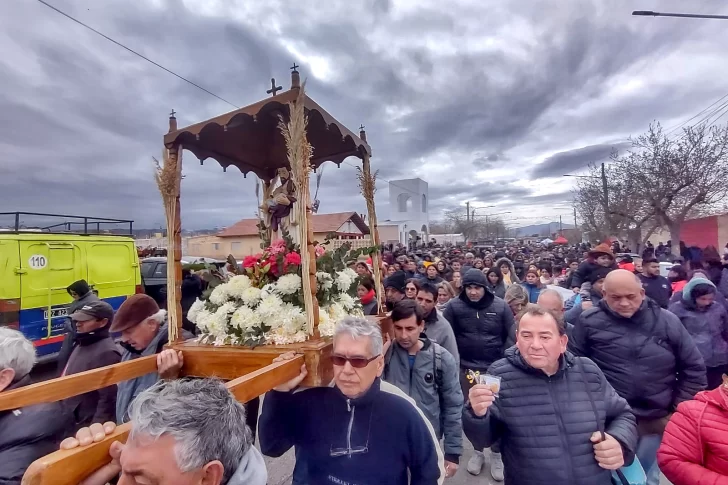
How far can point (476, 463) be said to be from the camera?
12.6ft

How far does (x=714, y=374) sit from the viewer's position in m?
4.08

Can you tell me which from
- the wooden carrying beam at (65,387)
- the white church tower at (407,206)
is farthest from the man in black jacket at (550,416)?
the white church tower at (407,206)

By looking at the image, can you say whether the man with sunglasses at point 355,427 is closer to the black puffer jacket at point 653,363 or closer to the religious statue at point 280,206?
the religious statue at point 280,206

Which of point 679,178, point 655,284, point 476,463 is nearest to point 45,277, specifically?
point 476,463

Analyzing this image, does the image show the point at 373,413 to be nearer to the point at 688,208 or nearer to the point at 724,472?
the point at 724,472

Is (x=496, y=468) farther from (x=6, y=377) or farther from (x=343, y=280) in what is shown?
(x=6, y=377)

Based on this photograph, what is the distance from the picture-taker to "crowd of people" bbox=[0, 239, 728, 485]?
1.23m

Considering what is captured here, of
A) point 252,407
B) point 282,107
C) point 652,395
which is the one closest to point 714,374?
point 652,395

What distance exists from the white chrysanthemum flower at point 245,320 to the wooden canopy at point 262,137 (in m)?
1.05

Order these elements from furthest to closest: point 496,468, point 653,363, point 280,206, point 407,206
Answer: point 407,206 → point 496,468 → point 280,206 → point 653,363

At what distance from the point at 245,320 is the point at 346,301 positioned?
0.69 m

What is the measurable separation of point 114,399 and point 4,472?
104 cm

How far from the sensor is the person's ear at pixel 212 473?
1.18 metres

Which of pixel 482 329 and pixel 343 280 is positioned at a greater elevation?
pixel 343 280
